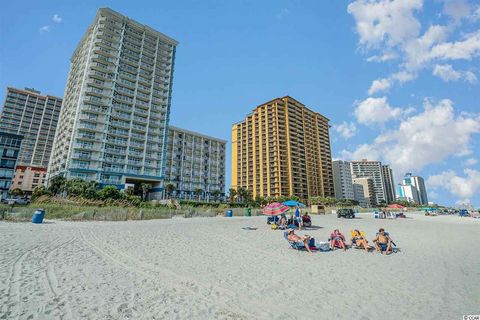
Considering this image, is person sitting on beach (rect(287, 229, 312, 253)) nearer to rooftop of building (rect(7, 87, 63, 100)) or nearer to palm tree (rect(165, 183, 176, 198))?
palm tree (rect(165, 183, 176, 198))

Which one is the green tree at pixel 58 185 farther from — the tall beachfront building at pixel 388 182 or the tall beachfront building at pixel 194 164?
the tall beachfront building at pixel 388 182

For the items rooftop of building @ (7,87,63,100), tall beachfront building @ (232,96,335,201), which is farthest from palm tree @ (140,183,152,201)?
rooftop of building @ (7,87,63,100)

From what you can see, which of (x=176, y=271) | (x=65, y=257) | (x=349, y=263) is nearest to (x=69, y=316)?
(x=176, y=271)

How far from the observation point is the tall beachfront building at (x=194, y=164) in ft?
251

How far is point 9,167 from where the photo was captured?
62.0 m

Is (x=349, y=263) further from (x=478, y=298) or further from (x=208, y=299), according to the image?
(x=208, y=299)

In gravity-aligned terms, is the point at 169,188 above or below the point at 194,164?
below

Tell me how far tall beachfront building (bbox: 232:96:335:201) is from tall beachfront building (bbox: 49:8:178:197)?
166ft

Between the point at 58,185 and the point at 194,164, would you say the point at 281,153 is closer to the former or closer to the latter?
the point at 194,164

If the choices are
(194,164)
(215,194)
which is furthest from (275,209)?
(194,164)

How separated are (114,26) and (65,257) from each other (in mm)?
71111

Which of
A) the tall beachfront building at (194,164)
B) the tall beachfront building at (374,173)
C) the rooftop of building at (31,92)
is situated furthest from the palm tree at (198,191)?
the tall beachfront building at (374,173)

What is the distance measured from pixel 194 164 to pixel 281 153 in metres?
37.8

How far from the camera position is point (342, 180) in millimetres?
145375
